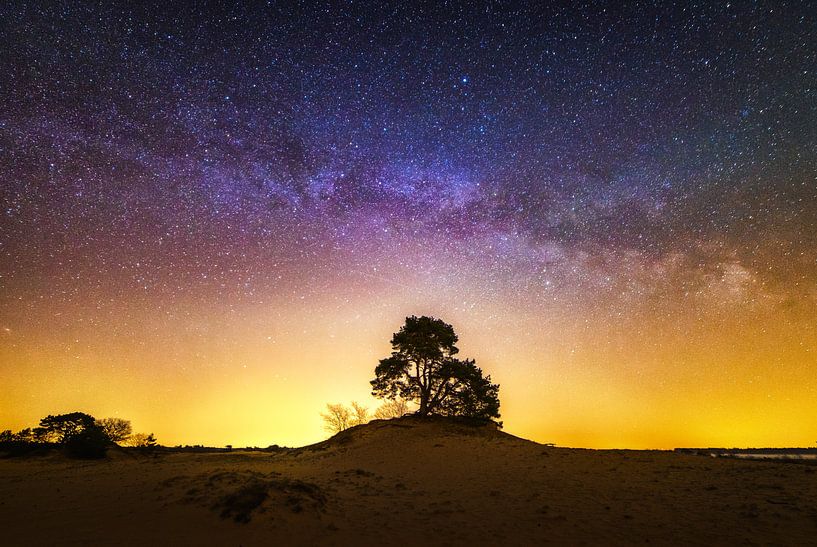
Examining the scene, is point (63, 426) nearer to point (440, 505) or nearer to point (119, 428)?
point (119, 428)

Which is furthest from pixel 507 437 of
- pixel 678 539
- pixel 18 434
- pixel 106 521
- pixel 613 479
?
pixel 18 434

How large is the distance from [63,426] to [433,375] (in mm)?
31862

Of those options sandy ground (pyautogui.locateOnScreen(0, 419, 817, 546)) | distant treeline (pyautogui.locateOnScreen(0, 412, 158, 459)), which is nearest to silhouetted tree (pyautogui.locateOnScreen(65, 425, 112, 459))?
distant treeline (pyautogui.locateOnScreen(0, 412, 158, 459))

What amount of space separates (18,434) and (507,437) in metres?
40.3

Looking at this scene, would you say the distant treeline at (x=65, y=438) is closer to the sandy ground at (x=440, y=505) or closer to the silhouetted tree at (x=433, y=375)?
the sandy ground at (x=440, y=505)

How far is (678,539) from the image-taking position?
790 cm

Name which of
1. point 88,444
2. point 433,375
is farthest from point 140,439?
point 433,375

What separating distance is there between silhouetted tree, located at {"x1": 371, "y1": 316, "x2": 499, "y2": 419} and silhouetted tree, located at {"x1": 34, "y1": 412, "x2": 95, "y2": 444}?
2527 centimetres

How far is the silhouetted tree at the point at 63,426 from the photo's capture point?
30531mm

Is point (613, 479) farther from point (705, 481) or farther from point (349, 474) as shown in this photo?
point (349, 474)

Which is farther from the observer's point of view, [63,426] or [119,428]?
[119,428]

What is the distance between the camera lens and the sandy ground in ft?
27.3

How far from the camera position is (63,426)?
102ft

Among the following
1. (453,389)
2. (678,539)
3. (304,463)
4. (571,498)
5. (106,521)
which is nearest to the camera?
(678,539)
